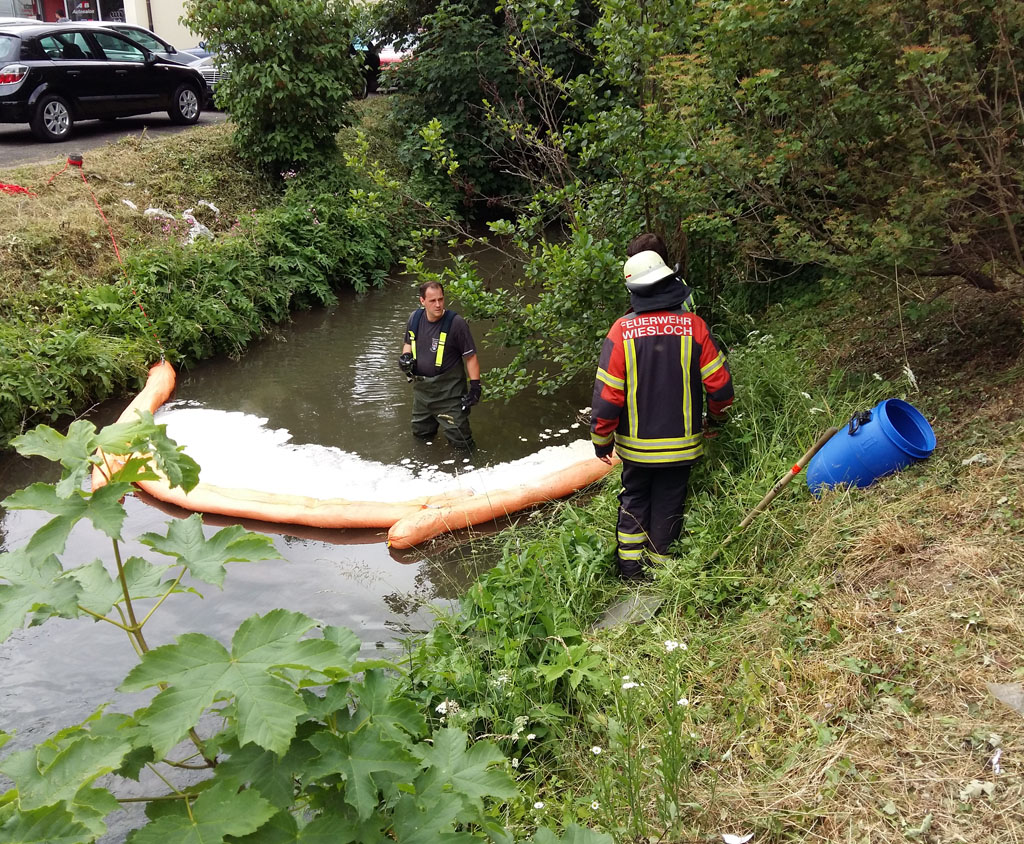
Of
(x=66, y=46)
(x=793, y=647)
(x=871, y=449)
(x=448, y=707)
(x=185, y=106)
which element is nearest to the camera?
(x=793, y=647)

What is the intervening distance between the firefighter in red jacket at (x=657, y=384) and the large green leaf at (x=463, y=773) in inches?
102

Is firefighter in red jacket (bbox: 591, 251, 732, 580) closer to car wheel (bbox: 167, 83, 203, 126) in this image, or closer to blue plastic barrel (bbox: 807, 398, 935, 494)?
blue plastic barrel (bbox: 807, 398, 935, 494)

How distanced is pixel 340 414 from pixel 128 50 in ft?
32.0

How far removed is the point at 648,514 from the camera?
15.1ft

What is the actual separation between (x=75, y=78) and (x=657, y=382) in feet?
40.0

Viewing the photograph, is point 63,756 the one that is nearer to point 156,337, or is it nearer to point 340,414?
point 340,414

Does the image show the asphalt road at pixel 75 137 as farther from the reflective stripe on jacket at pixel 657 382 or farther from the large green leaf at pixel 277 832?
the large green leaf at pixel 277 832

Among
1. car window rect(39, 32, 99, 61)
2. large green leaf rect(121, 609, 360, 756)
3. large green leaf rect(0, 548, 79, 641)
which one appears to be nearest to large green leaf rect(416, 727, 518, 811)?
large green leaf rect(121, 609, 360, 756)

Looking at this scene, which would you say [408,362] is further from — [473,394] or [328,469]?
[328,469]

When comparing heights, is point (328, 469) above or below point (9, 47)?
below

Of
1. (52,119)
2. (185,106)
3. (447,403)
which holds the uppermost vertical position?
(185,106)

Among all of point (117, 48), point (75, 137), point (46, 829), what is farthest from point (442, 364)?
point (117, 48)

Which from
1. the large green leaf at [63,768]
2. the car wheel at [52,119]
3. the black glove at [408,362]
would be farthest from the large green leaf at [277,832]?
the car wheel at [52,119]

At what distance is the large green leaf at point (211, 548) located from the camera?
1.72m
